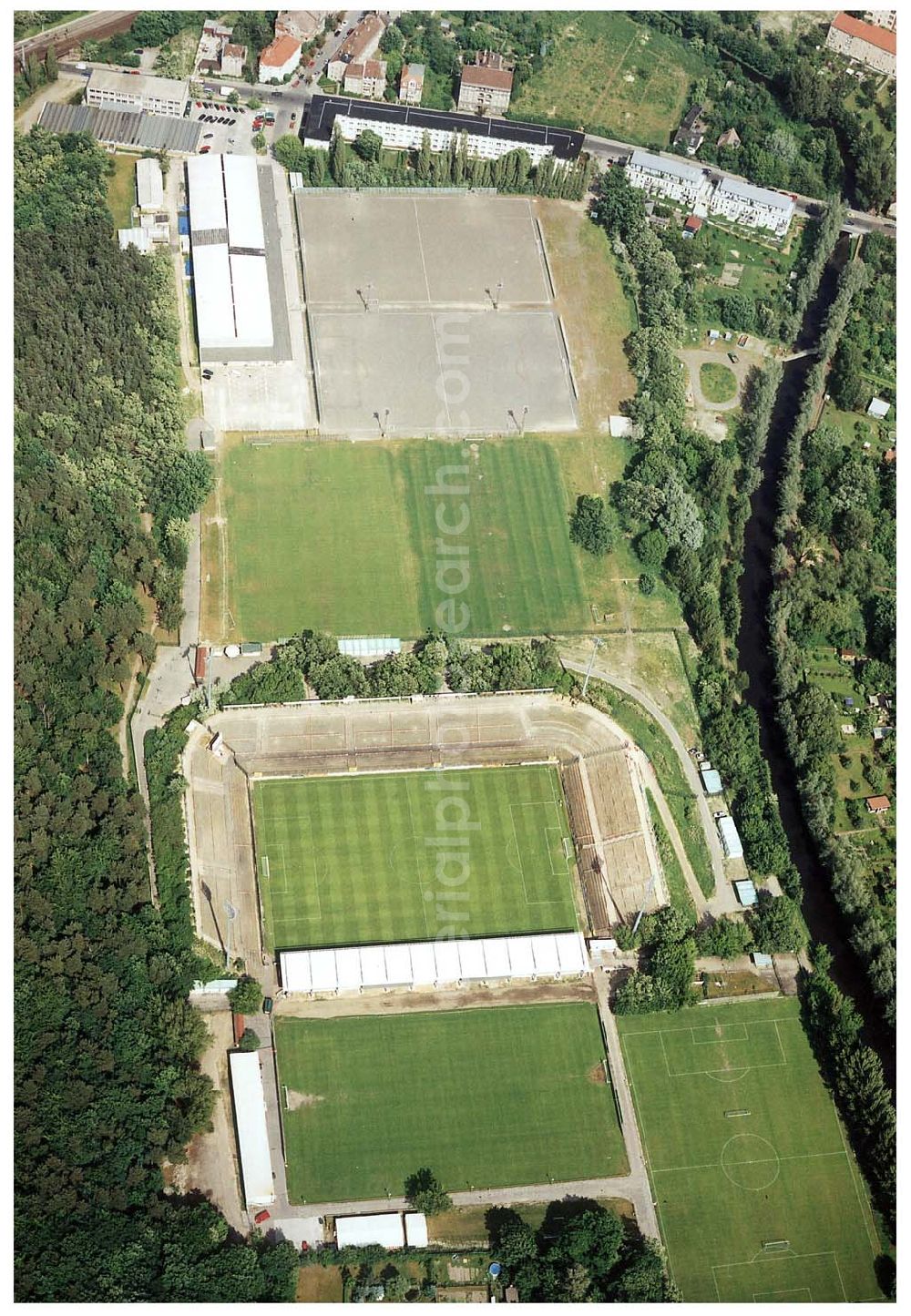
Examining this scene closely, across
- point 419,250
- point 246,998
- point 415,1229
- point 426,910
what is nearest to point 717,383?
point 419,250

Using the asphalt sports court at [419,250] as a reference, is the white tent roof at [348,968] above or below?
below

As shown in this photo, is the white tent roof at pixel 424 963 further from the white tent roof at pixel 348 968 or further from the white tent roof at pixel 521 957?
the white tent roof at pixel 521 957

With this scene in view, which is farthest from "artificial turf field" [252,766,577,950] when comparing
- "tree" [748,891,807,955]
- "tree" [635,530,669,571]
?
"tree" [635,530,669,571]

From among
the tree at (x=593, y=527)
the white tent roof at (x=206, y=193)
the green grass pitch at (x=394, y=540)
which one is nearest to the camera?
the green grass pitch at (x=394, y=540)

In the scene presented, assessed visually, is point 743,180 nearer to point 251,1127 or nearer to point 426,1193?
point 426,1193

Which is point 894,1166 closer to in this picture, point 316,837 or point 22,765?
point 316,837

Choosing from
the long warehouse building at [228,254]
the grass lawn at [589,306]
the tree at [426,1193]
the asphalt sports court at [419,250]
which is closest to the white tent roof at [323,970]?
the tree at [426,1193]
